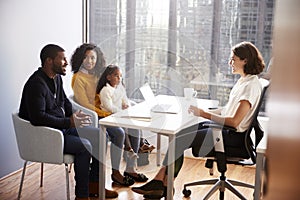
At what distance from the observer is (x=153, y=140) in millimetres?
4008

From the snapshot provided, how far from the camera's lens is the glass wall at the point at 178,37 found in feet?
12.9

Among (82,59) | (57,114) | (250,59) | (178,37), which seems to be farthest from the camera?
(178,37)

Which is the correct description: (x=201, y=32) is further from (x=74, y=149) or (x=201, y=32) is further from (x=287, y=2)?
(x=287, y=2)

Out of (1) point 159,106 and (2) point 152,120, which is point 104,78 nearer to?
(1) point 159,106

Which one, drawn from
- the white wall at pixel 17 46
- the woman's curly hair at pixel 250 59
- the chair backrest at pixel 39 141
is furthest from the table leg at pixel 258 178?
the white wall at pixel 17 46

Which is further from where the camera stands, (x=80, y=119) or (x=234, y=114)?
(x=80, y=119)

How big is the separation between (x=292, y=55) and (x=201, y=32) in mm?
3773

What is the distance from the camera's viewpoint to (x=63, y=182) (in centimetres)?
347

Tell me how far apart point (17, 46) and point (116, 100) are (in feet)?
2.84

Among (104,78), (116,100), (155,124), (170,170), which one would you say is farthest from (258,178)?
(104,78)

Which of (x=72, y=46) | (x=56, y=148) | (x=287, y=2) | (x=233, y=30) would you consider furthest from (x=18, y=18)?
(x=287, y=2)

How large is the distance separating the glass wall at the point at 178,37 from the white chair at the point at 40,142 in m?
1.31

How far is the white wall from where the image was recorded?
3.29 meters

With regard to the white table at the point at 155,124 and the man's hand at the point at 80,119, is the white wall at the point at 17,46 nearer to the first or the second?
the man's hand at the point at 80,119
